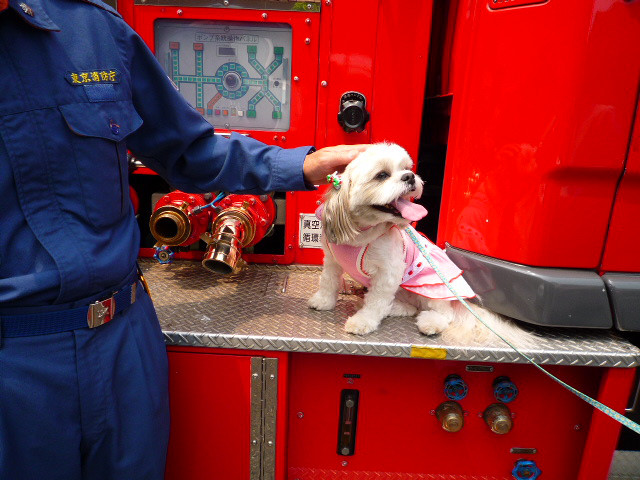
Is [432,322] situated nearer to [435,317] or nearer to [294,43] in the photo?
[435,317]

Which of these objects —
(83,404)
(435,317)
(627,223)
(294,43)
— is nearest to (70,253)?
(83,404)

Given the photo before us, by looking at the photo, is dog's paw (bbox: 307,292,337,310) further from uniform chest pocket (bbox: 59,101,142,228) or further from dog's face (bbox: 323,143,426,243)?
uniform chest pocket (bbox: 59,101,142,228)

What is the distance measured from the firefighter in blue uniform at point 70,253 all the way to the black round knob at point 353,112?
81 centimetres

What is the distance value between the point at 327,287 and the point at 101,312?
2.67 feet

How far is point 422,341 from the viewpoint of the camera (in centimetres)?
137

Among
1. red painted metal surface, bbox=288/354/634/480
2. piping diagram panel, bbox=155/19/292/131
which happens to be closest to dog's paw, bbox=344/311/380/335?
red painted metal surface, bbox=288/354/634/480

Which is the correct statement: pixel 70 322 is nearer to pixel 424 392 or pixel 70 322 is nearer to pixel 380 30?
pixel 424 392

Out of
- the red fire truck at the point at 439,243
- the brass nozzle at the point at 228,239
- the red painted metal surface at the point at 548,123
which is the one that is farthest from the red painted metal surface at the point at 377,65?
the brass nozzle at the point at 228,239

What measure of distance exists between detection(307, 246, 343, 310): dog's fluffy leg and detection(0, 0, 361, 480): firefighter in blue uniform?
64 cm

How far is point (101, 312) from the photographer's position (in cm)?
95

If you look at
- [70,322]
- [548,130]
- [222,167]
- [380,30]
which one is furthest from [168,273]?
[548,130]

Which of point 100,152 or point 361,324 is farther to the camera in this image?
point 361,324

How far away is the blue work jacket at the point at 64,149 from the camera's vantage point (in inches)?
32.6

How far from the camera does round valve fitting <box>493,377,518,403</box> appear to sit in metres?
1.42
